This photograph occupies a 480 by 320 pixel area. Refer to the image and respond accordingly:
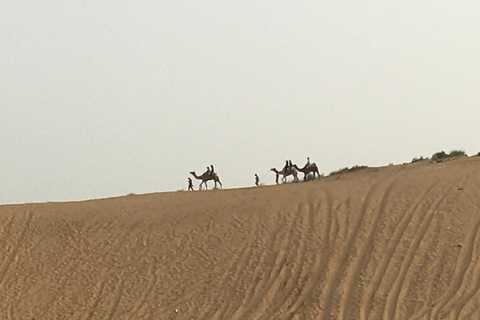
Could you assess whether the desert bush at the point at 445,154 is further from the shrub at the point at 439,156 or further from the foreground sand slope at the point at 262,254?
the foreground sand slope at the point at 262,254

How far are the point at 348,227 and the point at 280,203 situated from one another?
105 inches

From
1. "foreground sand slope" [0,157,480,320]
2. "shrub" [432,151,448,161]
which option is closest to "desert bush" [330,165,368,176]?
"shrub" [432,151,448,161]

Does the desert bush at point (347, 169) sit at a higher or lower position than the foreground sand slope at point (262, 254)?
higher

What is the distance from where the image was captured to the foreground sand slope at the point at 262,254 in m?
19.9

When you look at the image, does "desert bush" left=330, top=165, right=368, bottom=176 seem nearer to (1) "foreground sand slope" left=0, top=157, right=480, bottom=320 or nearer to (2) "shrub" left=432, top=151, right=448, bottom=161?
(2) "shrub" left=432, top=151, right=448, bottom=161

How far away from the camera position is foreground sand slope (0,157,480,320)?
65.4 ft

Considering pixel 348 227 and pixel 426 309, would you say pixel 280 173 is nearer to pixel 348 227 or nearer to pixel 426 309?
pixel 348 227

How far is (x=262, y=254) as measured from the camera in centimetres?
2238

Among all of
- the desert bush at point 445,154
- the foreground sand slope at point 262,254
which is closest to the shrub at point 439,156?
the desert bush at point 445,154

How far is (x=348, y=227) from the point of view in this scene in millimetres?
22969

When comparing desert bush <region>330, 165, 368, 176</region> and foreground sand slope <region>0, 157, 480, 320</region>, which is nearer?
foreground sand slope <region>0, 157, 480, 320</region>

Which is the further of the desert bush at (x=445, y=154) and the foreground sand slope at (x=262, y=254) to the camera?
the desert bush at (x=445, y=154)

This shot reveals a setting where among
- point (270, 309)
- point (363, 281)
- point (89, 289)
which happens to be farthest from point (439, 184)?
point (89, 289)

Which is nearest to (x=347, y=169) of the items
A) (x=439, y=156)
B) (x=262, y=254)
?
(x=439, y=156)
